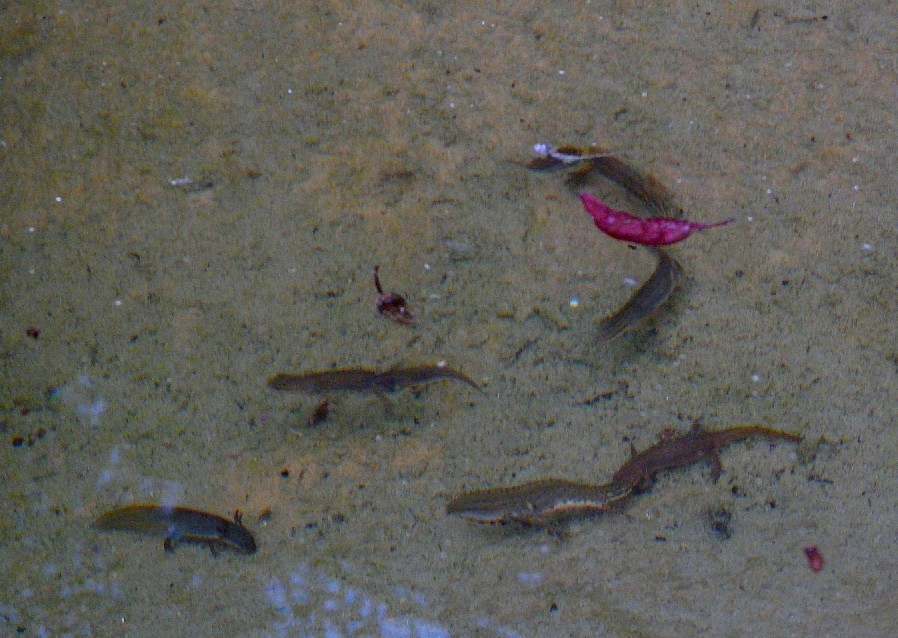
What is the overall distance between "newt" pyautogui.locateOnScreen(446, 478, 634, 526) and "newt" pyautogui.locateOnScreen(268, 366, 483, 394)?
471 millimetres

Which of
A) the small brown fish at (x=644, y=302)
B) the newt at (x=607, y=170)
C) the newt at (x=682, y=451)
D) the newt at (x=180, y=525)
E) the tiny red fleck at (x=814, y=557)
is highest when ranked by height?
the newt at (x=607, y=170)

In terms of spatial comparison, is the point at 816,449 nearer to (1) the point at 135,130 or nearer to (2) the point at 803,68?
(2) the point at 803,68

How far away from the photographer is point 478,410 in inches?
123

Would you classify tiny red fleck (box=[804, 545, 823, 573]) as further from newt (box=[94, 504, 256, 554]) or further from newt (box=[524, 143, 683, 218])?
newt (box=[94, 504, 256, 554])

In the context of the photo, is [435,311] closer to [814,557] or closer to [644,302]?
[644,302]

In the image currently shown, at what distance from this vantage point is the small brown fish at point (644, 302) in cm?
317

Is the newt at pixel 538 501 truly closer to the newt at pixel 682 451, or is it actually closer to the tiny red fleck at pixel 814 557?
the newt at pixel 682 451

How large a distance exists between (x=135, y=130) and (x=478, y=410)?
2181mm

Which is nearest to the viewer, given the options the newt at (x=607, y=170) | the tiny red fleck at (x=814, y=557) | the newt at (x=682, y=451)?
the tiny red fleck at (x=814, y=557)

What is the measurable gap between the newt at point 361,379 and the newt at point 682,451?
2.43 feet

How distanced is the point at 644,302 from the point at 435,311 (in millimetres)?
947

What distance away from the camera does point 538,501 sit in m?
2.98

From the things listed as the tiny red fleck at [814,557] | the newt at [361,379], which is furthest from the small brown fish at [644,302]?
the tiny red fleck at [814,557]

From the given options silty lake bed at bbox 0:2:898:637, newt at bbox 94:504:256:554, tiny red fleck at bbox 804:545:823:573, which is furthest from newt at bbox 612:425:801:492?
newt at bbox 94:504:256:554
